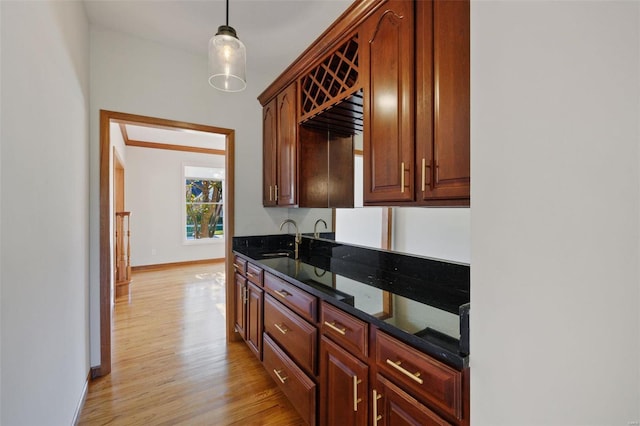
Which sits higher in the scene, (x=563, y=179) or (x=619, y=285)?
(x=563, y=179)

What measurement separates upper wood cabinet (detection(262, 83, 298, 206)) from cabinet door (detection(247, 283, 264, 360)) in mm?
763

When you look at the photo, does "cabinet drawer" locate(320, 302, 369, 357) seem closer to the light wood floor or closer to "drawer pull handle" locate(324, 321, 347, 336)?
"drawer pull handle" locate(324, 321, 347, 336)

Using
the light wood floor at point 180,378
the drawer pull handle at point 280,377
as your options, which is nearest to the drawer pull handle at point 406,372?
the drawer pull handle at point 280,377

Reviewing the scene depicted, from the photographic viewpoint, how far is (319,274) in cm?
177

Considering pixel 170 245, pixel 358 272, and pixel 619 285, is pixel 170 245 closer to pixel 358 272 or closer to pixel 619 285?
pixel 358 272

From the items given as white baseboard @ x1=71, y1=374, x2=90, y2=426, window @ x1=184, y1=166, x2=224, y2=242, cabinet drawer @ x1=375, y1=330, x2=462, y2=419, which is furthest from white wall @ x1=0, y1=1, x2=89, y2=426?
window @ x1=184, y1=166, x2=224, y2=242

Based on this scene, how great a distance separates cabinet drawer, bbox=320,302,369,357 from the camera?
1165mm

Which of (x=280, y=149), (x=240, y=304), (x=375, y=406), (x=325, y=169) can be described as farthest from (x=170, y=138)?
(x=375, y=406)

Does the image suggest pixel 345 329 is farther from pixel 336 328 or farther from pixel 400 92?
pixel 400 92

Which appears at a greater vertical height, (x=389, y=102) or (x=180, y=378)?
(x=389, y=102)

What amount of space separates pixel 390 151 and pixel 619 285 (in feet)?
3.71

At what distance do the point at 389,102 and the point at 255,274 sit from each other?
158 centimetres

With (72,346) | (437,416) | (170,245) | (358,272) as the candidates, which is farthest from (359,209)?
(170,245)

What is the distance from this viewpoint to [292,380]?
1684 mm
